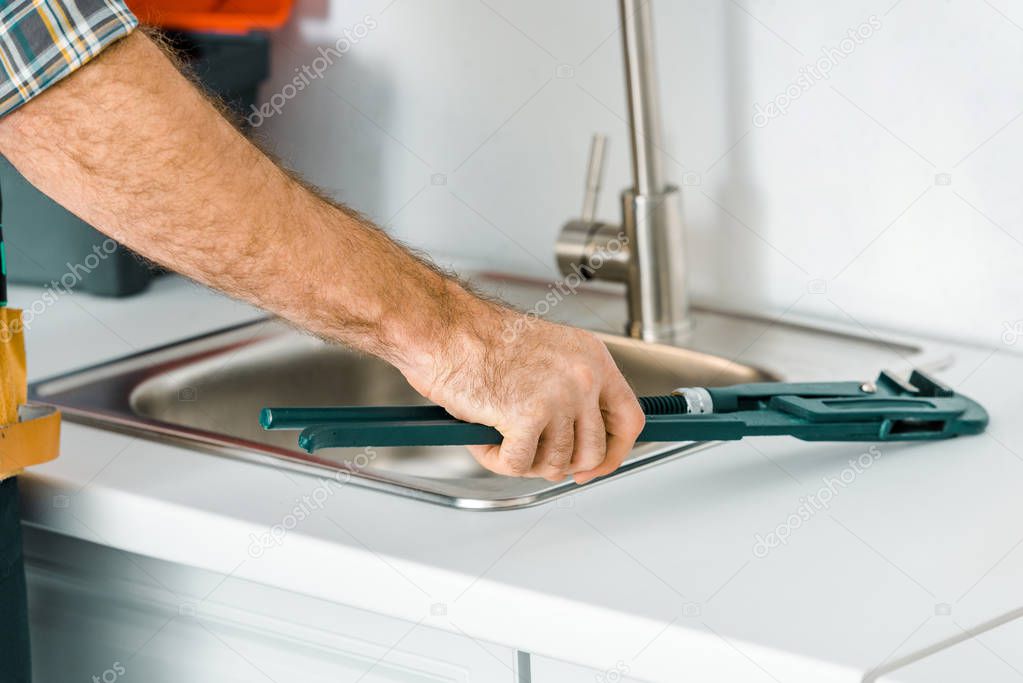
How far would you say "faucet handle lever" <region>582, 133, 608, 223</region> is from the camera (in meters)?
1.19

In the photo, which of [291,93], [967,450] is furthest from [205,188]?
[291,93]

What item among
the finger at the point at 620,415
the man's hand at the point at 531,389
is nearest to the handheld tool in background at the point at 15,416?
the man's hand at the point at 531,389

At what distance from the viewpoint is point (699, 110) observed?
3.94 feet

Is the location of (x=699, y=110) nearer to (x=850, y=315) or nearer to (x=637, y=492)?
(x=850, y=315)

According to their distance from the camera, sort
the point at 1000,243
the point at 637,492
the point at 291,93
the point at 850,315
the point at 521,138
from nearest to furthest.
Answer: the point at 637,492 < the point at 1000,243 < the point at 850,315 < the point at 521,138 < the point at 291,93

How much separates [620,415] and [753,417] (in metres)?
0.14

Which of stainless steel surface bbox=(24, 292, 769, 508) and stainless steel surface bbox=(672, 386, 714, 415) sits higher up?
stainless steel surface bbox=(24, 292, 769, 508)

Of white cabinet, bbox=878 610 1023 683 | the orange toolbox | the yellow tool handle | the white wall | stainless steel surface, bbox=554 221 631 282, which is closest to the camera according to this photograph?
white cabinet, bbox=878 610 1023 683

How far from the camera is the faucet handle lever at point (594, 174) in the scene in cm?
119

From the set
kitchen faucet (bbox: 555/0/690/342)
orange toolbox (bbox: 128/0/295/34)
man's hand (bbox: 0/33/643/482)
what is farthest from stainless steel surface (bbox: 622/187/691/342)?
orange toolbox (bbox: 128/0/295/34)

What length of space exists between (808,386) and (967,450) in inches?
4.7

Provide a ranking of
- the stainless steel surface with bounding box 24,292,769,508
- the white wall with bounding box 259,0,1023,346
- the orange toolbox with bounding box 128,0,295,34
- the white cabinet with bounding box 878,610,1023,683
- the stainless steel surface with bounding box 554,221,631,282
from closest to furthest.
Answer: the white cabinet with bounding box 878,610,1023,683 < the stainless steel surface with bounding box 24,292,769,508 < the white wall with bounding box 259,0,1023,346 < the stainless steel surface with bounding box 554,221,631,282 < the orange toolbox with bounding box 128,0,295,34

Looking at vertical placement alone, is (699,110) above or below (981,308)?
above

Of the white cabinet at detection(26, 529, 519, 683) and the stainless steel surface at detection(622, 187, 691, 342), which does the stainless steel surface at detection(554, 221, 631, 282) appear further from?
the white cabinet at detection(26, 529, 519, 683)
